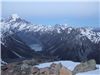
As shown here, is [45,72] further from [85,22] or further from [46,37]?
[85,22]

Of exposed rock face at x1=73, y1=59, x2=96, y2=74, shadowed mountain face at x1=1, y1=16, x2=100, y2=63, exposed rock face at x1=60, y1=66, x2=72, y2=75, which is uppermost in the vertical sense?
shadowed mountain face at x1=1, y1=16, x2=100, y2=63

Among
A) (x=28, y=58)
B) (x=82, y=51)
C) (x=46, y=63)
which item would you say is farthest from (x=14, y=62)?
(x=82, y=51)

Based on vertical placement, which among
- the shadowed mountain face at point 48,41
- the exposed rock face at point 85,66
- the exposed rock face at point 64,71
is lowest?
the exposed rock face at point 64,71

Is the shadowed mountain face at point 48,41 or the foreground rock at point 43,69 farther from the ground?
the shadowed mountain face at point 48,41

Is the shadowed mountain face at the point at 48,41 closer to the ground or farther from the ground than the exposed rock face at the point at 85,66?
farther from the ground

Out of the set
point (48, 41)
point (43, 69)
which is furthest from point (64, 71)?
point (48, 41)
